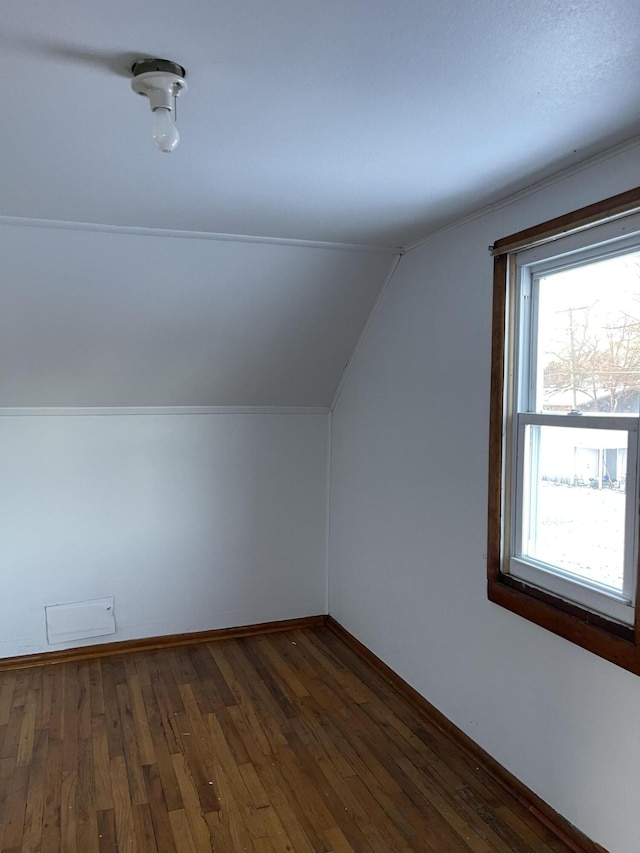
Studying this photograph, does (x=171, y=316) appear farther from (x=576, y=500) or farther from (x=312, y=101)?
(x=576, y=500)

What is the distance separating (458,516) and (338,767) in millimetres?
1105

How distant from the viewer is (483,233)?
2518 millimetres

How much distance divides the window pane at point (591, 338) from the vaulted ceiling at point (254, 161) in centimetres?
37

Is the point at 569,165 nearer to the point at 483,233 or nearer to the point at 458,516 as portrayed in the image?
the point at 483,233

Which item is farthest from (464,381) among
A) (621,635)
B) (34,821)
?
(34,821)

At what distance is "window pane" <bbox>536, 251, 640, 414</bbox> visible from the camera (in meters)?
1.94

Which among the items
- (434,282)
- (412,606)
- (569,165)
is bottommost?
(412,606)

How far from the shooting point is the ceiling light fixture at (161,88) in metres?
1.38

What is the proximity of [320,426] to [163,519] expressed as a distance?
109cm

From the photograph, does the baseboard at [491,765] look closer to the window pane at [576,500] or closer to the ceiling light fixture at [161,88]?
the window pane at [576,500]

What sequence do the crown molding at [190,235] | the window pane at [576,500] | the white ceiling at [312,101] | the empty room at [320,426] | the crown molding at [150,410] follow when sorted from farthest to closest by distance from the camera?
the crown molding at [150,410], the crown molding at [190,235], the window pane at [576,500], the empty room at [320,426], the white ceiling at [312,101]

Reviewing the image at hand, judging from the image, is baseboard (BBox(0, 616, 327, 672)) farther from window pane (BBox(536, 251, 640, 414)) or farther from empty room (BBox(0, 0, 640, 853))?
window pane (BBox(536, 251, 640, 414))

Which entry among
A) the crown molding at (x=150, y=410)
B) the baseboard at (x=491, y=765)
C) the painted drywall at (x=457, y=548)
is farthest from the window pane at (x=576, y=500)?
the crown molding at (x=150, y=410)

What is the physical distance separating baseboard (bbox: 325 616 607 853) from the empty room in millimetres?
15
